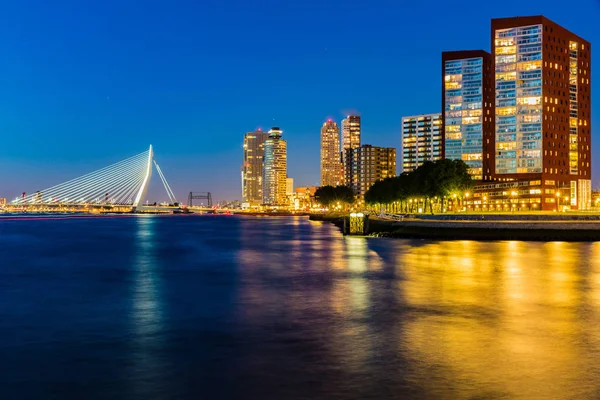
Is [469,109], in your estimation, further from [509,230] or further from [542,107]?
[509,230]

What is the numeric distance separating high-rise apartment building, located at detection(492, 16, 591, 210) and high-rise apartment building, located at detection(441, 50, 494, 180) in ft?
31.7

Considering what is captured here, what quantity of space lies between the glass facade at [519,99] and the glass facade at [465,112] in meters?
10.8

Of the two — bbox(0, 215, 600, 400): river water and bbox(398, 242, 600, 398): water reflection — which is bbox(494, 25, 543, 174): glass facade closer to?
bbox(398, 242, 600, 398): water reflection

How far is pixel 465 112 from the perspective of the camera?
195250 millimetres

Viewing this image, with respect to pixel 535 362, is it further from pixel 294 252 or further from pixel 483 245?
pixel 483 245

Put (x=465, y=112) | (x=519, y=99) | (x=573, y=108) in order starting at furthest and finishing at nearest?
1. (x=465, y=112)
2. (x=573, y=108)
3. (x=519, y=99)

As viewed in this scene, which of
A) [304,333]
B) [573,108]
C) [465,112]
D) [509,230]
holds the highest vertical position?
[465,112]

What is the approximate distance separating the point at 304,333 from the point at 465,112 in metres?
185

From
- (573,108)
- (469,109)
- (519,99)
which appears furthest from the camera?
(469,109)

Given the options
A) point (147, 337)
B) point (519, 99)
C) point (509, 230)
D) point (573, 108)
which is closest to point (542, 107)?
point (519, 99)

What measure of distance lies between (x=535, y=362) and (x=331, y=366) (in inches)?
219

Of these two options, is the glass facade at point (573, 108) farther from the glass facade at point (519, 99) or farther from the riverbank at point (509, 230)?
the riverbank at point (509, 230)

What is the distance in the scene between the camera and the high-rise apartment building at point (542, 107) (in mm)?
171500

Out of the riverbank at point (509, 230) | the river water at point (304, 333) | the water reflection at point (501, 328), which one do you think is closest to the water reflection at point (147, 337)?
the river water at point (304, 333)
